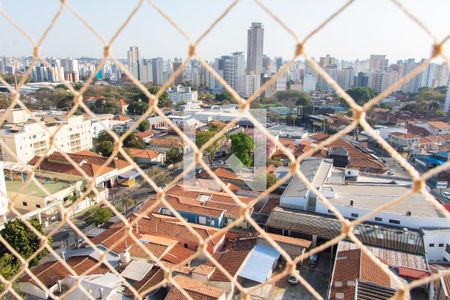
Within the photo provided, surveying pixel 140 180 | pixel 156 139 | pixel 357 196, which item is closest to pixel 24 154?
pixel 140 180

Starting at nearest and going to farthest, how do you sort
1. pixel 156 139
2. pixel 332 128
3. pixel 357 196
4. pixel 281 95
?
pixel 357 196
pixel 156 139
pixel 332 128
pixel 281 95

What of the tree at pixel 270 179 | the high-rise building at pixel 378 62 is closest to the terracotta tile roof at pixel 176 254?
the tree at pixel 270 179

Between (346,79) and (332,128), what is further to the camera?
(346,79)

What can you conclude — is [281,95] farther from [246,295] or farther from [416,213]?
[246,295]

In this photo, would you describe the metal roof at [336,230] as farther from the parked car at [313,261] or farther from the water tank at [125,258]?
the water tank at [125,258]

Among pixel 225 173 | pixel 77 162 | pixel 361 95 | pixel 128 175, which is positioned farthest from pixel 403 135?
pixel 77 162

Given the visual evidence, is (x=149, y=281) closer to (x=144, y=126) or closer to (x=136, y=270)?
(x=136, y=270)
